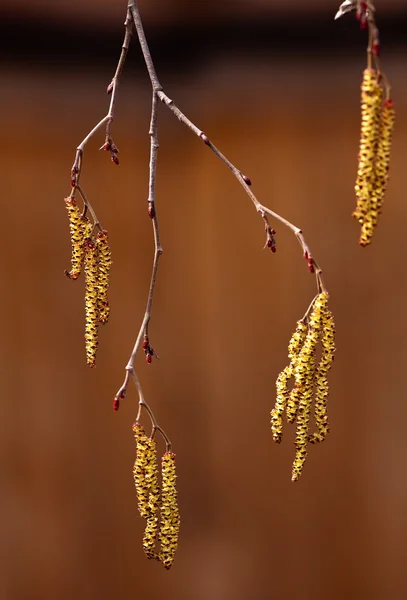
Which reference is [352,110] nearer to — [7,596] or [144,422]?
[144,422]

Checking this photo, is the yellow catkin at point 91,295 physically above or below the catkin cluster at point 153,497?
above

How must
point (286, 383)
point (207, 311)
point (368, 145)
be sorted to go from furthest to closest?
point (207, 311), point (286, 383), point (368, 145)

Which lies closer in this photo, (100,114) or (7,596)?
(100,114)

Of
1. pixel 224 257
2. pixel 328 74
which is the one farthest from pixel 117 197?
pixel 328 74

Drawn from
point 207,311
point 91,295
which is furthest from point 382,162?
point 207,311

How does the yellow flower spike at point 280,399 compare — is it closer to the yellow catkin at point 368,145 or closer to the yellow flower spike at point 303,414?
the yellow flower spike at point 303,414

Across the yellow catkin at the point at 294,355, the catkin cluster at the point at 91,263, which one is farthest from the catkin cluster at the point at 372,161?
the catkin cluster at the point at 91,263

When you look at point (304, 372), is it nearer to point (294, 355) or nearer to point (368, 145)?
point (294, 355)
